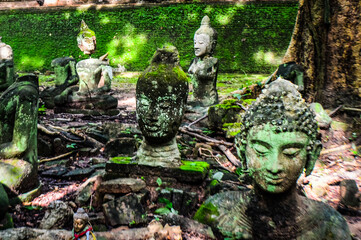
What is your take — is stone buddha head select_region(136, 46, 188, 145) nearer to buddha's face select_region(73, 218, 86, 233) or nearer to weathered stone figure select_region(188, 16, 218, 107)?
buddha's face select_region(73, 218, 86, 233)

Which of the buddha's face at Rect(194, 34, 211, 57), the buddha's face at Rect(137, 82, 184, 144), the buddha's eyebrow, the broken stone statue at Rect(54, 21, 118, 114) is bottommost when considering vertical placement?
the broken stone statue at Rect(54, 21, 118, 114)

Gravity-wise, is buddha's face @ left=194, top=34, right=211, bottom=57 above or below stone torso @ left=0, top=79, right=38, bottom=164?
above

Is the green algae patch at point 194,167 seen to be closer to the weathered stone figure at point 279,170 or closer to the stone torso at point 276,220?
the stone torso at point 276,220

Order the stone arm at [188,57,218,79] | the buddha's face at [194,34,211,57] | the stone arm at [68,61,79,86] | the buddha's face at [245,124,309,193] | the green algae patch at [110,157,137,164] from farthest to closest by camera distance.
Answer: the stone arm at [68,61,79,86], the buddha's face at [194,34,211,57], the stone arm at [188,57,218,79], the green algae patch at [110,157,137,164], the buddha's face at [245,124,309,193]

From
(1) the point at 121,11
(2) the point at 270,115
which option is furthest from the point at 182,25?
(2) the point at 270,115

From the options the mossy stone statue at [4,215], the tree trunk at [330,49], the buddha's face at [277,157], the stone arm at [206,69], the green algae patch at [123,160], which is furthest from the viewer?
the stone arm at [206,69]

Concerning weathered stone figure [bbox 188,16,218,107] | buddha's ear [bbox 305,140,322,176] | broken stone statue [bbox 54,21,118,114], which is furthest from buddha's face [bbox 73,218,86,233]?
broken stone statue [bbox 54,21,118,114]

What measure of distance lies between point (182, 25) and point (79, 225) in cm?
1270

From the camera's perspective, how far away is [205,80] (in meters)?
6.98

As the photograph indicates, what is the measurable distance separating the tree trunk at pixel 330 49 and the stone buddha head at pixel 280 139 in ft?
11.7

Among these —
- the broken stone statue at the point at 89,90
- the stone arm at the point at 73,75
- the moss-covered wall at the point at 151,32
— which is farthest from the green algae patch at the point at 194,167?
the moss-covered wall at the point at 151,32

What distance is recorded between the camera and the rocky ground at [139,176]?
253cm

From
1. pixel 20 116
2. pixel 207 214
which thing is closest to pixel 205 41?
pixel 20 116

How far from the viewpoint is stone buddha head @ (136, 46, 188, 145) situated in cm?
299
